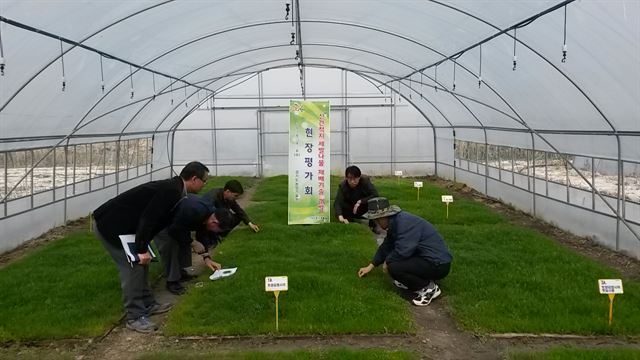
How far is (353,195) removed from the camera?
37.0ft

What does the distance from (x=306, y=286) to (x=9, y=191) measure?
643 centimetres

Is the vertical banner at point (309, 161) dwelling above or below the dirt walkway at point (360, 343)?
above

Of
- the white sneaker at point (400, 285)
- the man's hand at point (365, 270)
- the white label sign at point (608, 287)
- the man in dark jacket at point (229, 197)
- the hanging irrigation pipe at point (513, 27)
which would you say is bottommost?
the white sneaker at point (400, 285)

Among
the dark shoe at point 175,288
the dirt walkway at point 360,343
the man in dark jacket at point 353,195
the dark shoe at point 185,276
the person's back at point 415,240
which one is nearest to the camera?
the dirt walkway at point 360,343

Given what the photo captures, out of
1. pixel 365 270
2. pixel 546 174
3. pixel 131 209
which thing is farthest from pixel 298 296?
pixel 546 174

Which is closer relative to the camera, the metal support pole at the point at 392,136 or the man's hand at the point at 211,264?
the man's hand at the point at 211,264

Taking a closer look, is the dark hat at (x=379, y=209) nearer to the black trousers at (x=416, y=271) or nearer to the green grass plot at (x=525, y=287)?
the black trousers at (x=416, y=271)

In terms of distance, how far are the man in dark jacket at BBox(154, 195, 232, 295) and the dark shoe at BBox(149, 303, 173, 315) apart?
1.83ft

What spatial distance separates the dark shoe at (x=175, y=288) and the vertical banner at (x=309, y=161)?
13.7ft

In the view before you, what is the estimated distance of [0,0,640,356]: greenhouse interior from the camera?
844 centimetres

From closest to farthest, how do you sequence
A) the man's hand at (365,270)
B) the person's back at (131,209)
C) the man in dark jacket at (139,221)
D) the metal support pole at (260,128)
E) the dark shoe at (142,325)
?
1. the man in dark jacket at (139,221)
2. the person's back at (131,209)
3. the dark shoe at (142,325)
4. the man's hand at (365,270)
5. the metal support pole at (260,128)

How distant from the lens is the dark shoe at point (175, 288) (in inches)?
290

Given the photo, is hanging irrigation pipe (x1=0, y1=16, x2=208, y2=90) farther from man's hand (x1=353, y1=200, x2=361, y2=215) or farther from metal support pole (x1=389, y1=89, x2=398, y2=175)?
metal support pole (x1=389, y1=89, x2=398, y2=175)

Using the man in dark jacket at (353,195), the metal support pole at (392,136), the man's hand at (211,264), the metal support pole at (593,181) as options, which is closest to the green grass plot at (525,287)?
the metal support pole at (593,181)
